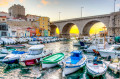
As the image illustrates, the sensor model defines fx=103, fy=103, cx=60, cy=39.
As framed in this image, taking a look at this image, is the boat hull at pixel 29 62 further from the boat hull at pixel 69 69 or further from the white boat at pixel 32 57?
the boat hull at pixel 69 69

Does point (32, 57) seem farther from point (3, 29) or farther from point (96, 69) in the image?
point (3, 29)

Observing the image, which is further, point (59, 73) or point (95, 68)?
point (59, 73)

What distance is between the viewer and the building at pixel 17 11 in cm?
8662

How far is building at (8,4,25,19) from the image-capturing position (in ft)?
284

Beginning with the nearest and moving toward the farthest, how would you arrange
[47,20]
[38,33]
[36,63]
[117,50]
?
1. [36,63]
2. [117,50]
3. [38,33]
4. [47,20]

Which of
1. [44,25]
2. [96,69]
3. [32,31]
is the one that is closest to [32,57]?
[96,69]

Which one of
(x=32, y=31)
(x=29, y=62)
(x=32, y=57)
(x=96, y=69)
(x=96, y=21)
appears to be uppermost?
(x=96, y=21)

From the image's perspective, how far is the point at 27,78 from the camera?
1042 cm

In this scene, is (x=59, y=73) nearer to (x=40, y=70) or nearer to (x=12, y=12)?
(x=40, y=70)

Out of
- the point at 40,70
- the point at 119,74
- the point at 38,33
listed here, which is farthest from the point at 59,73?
the point at 38,33

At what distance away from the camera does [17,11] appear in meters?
87.9

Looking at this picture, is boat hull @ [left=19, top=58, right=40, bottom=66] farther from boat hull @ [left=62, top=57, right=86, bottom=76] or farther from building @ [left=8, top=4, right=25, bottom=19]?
building @ [left=8, top=4, right=25, bottom=19]

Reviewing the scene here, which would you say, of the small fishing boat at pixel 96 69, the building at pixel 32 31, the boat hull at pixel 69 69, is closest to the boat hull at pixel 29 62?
the boat hull at pixel 69 69

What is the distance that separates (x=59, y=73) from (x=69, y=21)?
54.9m
